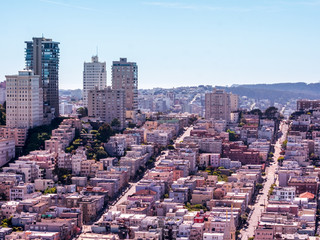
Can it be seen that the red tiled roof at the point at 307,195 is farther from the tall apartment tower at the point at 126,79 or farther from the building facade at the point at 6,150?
the tall apartment tower at the point at 126,79

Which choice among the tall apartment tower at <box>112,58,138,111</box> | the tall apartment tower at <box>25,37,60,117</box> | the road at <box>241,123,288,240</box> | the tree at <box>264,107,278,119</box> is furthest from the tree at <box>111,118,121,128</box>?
the tree at <box>264,107,278,119</box>

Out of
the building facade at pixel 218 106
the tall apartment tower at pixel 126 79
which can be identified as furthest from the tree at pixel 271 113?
the tall apartment tower at pixel 126 79

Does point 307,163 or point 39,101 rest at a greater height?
point 39,101

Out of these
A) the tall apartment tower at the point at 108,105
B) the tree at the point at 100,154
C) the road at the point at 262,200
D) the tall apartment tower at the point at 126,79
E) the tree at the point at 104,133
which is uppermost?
the tall apartment tower at the point at 126,79

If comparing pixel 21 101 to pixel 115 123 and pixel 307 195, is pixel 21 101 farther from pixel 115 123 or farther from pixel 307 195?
pixel 307 195

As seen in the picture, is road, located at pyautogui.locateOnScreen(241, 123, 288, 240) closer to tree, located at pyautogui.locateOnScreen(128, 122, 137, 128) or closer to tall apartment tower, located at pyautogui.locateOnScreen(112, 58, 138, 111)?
tree, located at pyautogui.locateOnScreen(128, 122, 137, 128)

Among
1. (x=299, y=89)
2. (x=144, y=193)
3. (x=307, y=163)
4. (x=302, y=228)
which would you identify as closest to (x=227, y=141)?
(x=307, y=163)

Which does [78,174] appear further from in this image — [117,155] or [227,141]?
[227,141]
